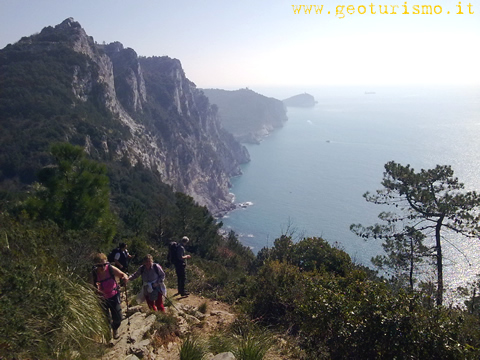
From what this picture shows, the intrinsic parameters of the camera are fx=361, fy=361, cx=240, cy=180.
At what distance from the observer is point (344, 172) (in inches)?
3780

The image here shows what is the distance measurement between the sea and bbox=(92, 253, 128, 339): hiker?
101 ft

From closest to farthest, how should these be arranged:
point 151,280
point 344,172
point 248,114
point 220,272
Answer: point 151,280, point 220,272, point 344,172, point 248,114

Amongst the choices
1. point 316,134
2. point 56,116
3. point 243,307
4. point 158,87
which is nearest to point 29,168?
point 56,116

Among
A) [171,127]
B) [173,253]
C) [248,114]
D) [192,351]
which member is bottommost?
[192,351]

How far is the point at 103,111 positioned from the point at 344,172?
2502 inches

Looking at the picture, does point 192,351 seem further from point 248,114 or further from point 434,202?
point 248,114

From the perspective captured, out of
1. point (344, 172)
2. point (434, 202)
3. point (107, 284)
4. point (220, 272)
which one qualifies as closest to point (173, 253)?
point (107, 284)

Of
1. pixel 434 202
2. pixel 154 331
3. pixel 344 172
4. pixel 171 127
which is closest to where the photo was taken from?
pixel 154 331

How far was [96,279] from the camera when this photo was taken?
532cm

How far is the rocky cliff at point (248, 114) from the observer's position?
16575 centimetres

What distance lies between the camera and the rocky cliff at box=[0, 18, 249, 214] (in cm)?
3922

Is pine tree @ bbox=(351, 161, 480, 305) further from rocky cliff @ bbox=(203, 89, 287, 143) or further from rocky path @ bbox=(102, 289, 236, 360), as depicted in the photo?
rocky cliff @ bbox=(203, 89, 287, 143)

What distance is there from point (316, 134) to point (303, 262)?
146 meters

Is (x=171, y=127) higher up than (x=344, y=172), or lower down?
higher up
